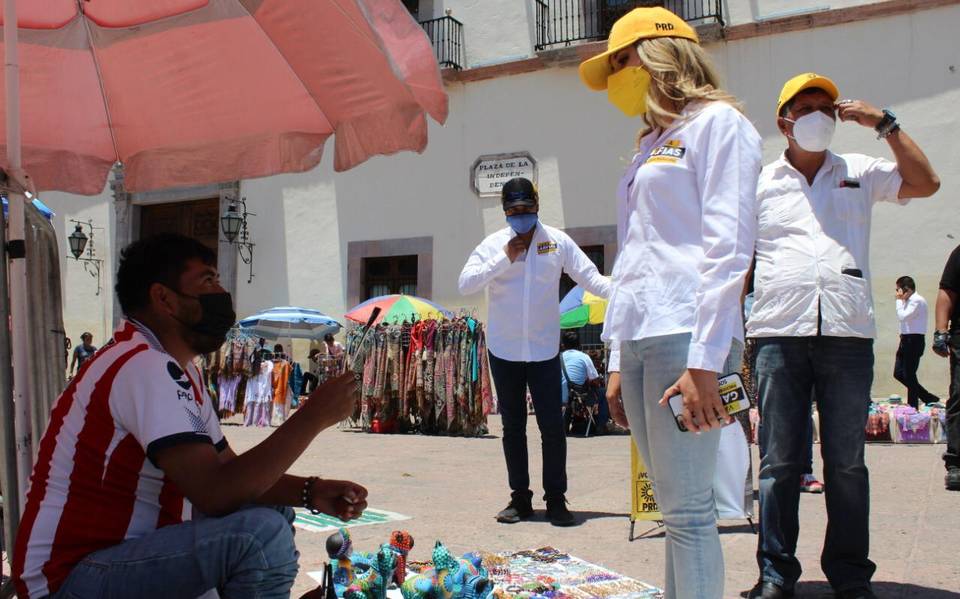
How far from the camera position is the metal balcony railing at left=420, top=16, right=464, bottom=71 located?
1650cm

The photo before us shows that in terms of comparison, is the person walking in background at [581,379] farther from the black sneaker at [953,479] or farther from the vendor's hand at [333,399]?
the vendor's hand at [333,399]

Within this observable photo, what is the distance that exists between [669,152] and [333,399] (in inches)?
42.1

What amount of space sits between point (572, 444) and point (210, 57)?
20.9 ft

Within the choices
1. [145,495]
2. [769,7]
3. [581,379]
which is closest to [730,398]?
Result: [145,495]

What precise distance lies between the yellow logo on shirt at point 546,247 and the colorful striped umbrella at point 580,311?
6.53 metres

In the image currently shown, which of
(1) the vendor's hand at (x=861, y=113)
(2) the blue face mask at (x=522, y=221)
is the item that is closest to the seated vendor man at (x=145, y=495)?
(1) the vendor's hand at (x=861, y=113)

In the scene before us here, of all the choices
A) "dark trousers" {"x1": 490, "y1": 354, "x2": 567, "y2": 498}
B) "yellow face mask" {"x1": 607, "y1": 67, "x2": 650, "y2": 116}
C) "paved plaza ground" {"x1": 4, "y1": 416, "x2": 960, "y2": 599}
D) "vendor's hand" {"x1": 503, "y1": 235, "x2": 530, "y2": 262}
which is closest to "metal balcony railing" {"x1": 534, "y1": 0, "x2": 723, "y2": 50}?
"paved plaza ground" {"x1": 4, "y1": 416, "x2": 960, "y2": 599}

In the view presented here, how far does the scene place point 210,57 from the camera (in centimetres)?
376

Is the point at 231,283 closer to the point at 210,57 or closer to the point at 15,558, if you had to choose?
the point at 210,57

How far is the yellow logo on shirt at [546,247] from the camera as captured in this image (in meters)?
4.90

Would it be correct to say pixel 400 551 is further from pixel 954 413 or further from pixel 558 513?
pixel 954 413

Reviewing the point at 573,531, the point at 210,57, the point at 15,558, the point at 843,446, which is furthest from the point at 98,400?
the point at 573,531

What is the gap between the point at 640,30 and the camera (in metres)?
2.42

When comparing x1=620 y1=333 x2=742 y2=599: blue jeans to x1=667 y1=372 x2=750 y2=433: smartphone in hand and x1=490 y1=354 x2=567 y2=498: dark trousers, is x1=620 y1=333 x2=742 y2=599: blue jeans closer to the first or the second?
x1=667 y1=372 x2=750 y2=433: smartphone in hand
